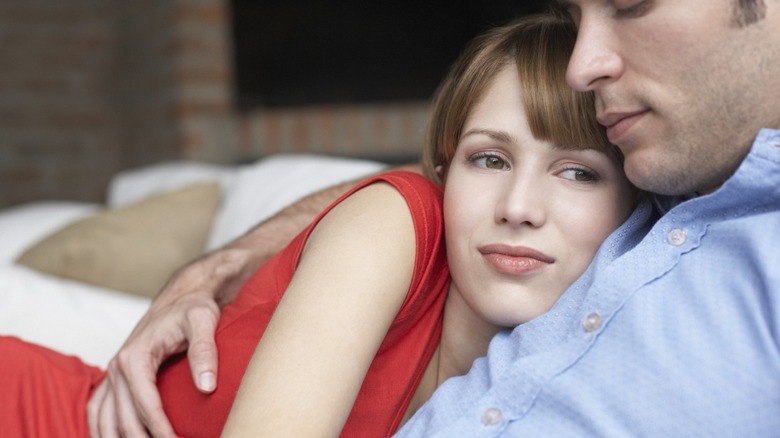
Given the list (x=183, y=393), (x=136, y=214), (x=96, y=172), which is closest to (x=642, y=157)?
(x=183, y=393)

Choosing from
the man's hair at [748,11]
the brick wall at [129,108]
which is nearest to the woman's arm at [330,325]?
the man's hair at [748,11]

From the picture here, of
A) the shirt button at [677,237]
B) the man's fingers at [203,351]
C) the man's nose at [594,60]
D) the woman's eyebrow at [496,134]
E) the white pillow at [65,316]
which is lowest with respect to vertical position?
the white pillow at [65,316]

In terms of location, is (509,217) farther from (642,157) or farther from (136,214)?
(136,214)

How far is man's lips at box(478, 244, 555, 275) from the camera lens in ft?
3.69

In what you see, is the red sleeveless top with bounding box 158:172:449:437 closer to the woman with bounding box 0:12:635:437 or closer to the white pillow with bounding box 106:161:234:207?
the woman with bounding box 0:12:635:437

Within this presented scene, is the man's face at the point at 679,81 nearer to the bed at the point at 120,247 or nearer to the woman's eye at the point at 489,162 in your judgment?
the woman's eye at the point at 489,162

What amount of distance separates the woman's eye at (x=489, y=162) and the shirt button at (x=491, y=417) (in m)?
0.34

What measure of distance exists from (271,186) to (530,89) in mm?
1141

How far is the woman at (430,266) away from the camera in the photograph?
101cm

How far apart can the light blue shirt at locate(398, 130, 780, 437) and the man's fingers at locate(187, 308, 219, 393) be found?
29cm

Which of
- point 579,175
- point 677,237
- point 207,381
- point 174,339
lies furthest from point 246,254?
point 677,237

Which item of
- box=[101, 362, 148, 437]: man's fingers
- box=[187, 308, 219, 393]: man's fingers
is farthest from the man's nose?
box=[101, 362, 148, 437]: man's fingers

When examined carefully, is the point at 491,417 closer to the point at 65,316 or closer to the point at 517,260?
the point at 517,260

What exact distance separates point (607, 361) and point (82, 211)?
2.27 m
